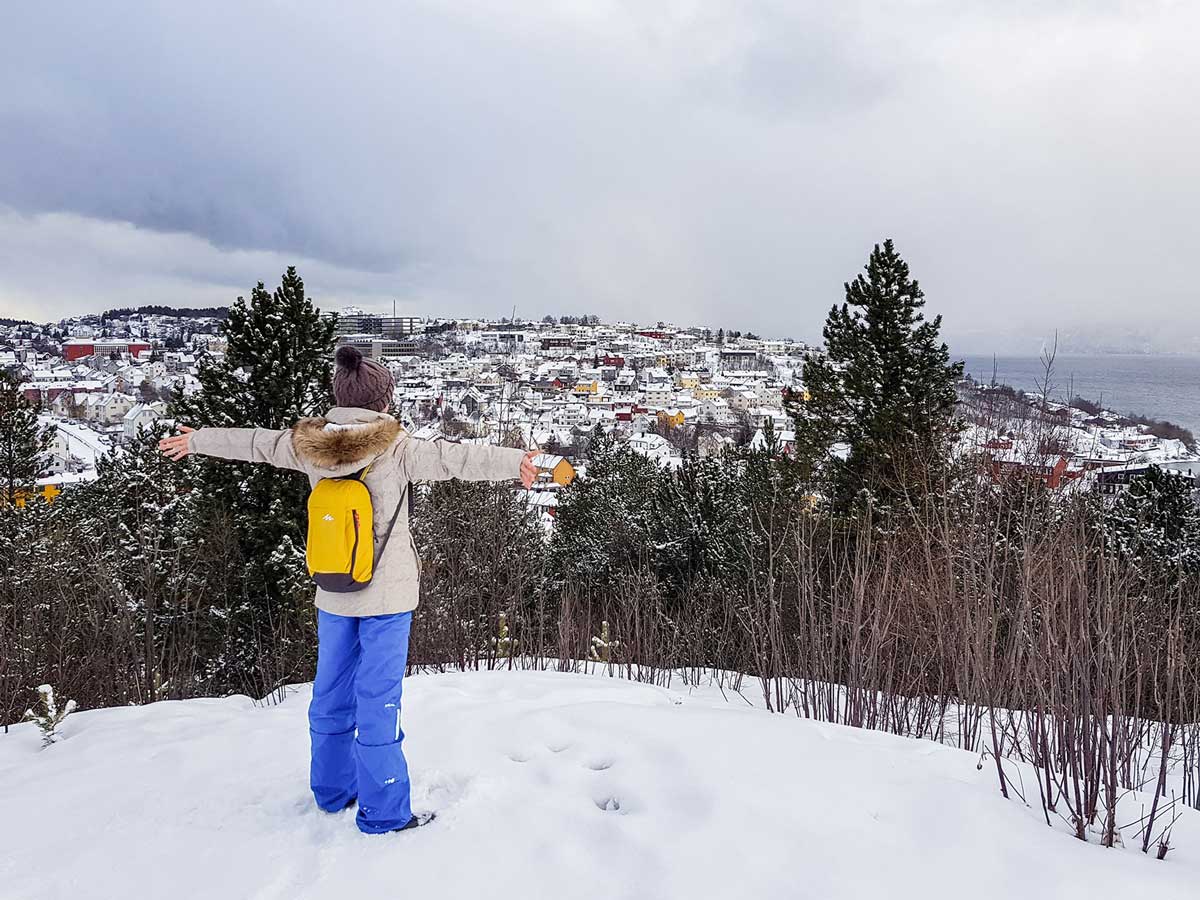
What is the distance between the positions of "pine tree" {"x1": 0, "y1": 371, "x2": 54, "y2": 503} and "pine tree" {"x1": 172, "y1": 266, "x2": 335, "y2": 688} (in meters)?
7.82

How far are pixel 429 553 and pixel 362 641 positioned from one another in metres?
7.87

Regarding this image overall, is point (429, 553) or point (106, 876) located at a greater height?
point (106, 876)

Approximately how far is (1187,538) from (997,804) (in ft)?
55.0

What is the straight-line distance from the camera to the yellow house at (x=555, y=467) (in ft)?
7.94

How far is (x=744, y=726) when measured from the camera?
2818 mm

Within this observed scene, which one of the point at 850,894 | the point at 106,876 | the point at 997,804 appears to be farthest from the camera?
the point at 997,804

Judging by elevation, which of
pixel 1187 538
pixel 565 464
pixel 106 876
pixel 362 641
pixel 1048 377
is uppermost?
pixel 1048 377

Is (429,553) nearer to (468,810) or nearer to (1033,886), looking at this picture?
(468,810)

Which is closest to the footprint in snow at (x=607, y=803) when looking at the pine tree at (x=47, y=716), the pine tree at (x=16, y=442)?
the pine tree at (x=47, y=716)

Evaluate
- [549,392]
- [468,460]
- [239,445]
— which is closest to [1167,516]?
[468,460]

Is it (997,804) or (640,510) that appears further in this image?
(640,510)

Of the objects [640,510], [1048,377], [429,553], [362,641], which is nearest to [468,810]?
[362,641]

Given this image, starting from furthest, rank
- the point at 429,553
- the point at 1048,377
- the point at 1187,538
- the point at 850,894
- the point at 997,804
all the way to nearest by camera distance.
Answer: the point at 1187,538
the point at 429,553
the point at 1048,377
the point at 997,804
the point at 850,894

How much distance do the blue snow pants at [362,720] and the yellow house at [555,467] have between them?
0.67 meters
